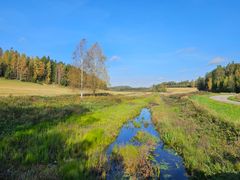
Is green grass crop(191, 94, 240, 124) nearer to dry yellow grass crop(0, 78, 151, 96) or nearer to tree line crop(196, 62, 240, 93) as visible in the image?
dry yellow grass crop(0, 78, 151, 96)

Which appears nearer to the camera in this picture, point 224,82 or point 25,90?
point 25,90

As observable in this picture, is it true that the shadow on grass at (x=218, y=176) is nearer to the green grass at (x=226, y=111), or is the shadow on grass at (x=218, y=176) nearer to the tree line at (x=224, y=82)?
the green grass at (x=226, y=111)

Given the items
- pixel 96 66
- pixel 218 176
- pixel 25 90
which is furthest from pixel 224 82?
pixel 218 176

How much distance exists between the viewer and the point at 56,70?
3637 inches

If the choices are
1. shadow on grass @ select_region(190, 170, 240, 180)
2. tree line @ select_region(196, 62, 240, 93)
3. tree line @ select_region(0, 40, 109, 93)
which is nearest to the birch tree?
tree line @ select_region(0, 40, 109, 93)

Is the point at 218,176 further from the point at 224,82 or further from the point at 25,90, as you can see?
the point at 224,82

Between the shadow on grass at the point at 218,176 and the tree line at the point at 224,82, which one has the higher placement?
the tree line at the point at 224,82

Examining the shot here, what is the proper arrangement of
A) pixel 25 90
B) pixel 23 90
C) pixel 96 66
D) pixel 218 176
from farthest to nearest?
pixel 25 90
pixel 23 90
pixel 96 66
pixel 218 176

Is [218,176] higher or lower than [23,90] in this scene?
lower

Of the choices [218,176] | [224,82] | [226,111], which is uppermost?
[224,82]

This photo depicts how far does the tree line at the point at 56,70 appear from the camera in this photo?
125ft

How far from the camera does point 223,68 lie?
118188 millimetres

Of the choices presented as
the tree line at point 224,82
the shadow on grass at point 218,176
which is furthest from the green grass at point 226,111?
the tree line at point 224,82

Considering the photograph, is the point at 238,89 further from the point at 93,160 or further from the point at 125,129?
the point at 93,160
